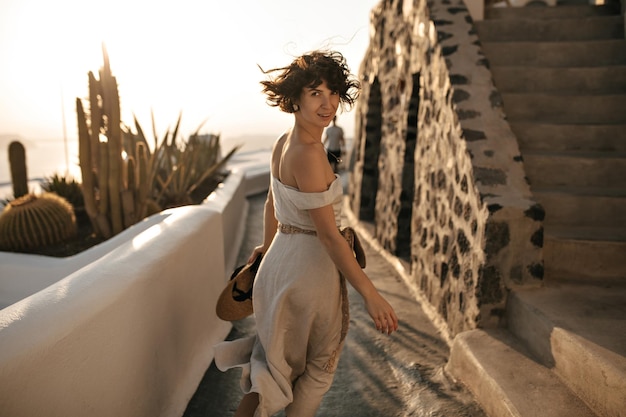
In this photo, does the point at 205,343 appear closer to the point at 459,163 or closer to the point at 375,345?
the point at 375,345

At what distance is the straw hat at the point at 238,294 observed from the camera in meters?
2.08

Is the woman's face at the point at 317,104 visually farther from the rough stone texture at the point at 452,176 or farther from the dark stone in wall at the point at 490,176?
the dark stone in wall at the point at 490,176

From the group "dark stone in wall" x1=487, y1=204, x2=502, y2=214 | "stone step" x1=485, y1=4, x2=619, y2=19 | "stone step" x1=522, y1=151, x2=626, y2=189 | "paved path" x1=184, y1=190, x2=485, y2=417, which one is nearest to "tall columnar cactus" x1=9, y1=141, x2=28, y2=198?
"paved path" x1=184, y1=190, x2=485, y2=417

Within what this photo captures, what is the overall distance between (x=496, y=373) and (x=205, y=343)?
171 cm

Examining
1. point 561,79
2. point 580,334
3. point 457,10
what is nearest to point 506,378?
point 580,334

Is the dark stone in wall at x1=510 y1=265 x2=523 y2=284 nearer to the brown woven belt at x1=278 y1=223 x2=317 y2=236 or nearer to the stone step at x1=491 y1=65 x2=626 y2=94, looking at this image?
the brown woven belt at x1=278 y1=223 x2=317 y2=236

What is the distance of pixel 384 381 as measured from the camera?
2812mm

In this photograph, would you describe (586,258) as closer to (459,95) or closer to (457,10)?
(459,95)

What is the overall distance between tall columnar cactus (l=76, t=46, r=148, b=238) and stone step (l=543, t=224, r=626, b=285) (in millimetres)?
3449

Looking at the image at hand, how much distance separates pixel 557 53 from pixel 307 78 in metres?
3.71

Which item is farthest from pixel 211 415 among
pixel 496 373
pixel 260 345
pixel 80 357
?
pixel 496 373

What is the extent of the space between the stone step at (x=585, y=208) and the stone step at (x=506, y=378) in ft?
3.50

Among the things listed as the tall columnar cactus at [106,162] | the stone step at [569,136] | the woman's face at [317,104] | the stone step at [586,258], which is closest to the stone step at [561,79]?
the stone step at [569,136]

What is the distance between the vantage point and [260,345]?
1.91m
